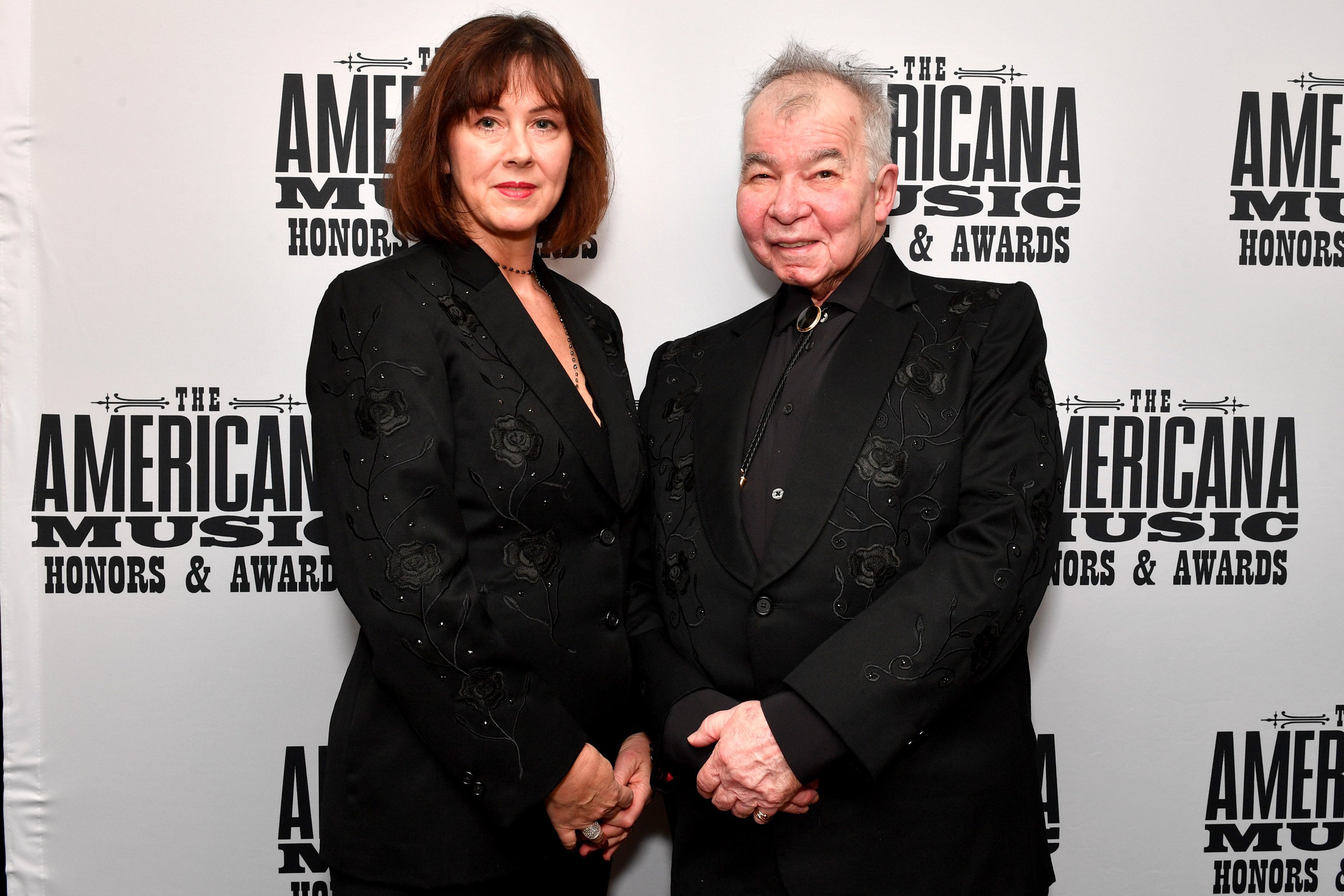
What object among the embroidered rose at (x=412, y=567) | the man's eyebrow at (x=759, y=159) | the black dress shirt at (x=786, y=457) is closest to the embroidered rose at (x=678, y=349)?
the black dress shirt at (x=786, y=457)

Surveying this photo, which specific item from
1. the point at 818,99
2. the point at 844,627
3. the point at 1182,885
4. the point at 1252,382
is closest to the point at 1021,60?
the point at 818,99

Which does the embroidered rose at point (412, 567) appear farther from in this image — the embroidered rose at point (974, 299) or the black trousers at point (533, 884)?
the embroidered rose at point (974, 299)

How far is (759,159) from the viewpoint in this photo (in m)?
1.70

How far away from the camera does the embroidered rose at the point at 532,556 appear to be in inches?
58.8

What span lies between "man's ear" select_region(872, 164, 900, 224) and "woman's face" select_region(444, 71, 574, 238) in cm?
56

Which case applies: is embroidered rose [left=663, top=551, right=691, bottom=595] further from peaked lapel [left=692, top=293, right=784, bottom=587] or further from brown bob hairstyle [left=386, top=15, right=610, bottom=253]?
brown bob hairstyle [left=386, top=15, right=610, bottom=253]

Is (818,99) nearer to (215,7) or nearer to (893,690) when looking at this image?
(893,690)

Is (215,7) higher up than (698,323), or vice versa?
(215,7)

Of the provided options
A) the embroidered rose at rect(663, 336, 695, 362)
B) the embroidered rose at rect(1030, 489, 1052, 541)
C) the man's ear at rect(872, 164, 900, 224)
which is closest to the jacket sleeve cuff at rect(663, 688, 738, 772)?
the embroidered rose at rect(1030, 489, 1052, 541)

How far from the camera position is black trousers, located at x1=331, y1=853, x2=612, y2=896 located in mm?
1473

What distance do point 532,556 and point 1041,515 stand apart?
79 centimetres

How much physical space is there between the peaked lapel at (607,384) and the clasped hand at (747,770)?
396mm

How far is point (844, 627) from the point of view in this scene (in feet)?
4.75

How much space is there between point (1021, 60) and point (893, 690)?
149cm
